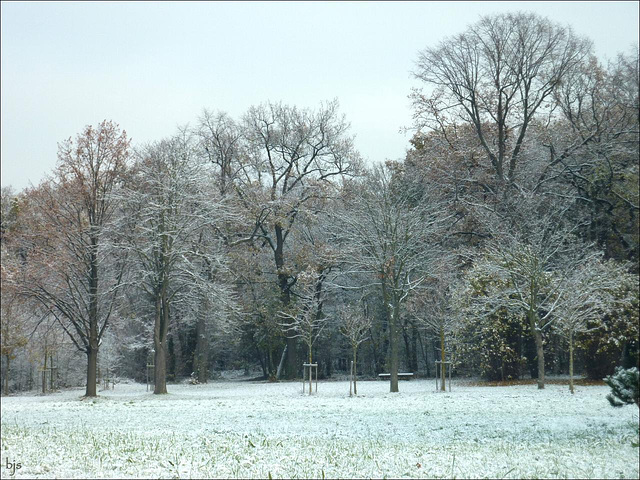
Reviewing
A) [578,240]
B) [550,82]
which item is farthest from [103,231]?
[550,82]

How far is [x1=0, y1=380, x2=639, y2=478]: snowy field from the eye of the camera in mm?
7973

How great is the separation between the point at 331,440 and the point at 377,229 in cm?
1483

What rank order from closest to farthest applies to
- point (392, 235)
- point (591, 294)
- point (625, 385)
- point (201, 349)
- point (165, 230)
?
point (625, 385) → point (591, 294) → point (165, 230) → point (392, 235) → point (201, 349)

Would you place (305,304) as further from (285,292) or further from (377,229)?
(377,229)

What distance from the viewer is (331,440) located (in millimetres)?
10781

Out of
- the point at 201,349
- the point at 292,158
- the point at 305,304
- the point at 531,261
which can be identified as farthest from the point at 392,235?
the point at 201,349

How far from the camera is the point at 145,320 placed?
35.4m

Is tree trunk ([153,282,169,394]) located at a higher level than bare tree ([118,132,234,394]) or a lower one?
lower

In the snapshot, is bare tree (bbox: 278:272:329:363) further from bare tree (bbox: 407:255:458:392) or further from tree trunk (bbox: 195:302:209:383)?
bare tree (bbox: 407:255:458:392)

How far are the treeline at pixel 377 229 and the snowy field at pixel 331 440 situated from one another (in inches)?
143

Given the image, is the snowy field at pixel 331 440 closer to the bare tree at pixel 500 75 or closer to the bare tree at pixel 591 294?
the bare tree at pixel 591 294

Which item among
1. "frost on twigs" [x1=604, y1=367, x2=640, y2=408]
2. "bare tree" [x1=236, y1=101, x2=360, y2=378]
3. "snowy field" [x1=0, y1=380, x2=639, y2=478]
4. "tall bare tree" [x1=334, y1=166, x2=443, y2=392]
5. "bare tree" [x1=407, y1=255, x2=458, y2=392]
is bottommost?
"snowy field" [x1=0, y1=380, x2=639, y2=478]

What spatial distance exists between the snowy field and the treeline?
11.9ft

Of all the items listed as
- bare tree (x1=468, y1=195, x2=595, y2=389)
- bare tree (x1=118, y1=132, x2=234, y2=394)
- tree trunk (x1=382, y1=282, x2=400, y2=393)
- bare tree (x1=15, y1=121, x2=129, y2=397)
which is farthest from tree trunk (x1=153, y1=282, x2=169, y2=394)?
bare tree (x1=468, y1=195, x2=595, y2=389)
